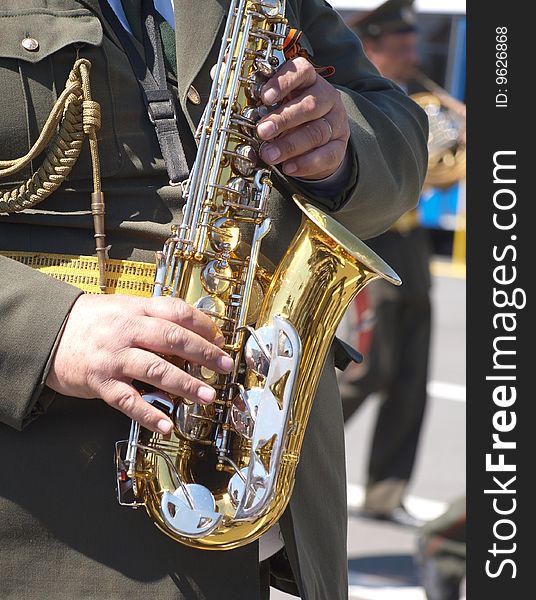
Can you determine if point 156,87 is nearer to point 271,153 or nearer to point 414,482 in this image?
point 271,153

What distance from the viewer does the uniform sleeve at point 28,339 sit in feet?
5.74

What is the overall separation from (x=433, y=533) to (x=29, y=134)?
3221 mm

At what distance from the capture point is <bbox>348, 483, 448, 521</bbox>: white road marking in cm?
619

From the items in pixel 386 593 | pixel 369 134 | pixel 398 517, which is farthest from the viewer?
pixel 398 517

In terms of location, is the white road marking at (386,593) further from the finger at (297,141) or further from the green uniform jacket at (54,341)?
the finger at (297,141)

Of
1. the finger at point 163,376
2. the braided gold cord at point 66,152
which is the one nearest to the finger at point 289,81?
the braided gold cord at point 66,152

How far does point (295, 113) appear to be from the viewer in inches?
74.3

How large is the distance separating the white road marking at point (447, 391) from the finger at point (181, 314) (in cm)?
685

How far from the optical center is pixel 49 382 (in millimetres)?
1763

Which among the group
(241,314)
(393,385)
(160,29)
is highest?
(393,385)

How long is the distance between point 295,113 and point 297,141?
0.17 ft

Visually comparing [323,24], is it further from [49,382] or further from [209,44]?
[49,382]

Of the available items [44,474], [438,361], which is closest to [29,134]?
[44,474]

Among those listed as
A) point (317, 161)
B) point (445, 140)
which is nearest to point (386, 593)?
point (445, 140)
